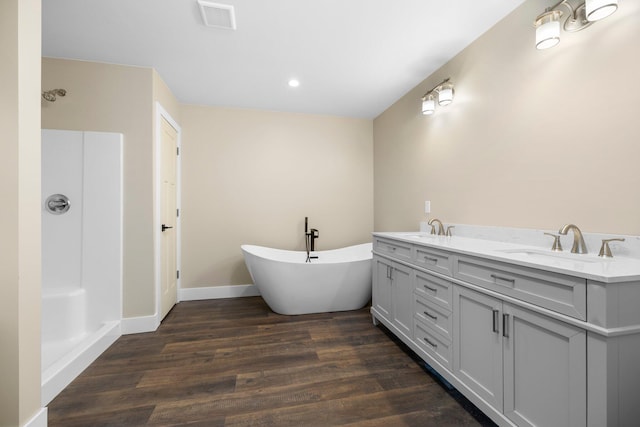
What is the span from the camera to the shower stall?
7.32 ft

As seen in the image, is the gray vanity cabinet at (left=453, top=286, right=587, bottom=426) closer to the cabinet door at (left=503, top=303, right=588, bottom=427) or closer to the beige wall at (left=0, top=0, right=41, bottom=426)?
the cabinet door at (left=503, top=303, right=588, bottom=427)

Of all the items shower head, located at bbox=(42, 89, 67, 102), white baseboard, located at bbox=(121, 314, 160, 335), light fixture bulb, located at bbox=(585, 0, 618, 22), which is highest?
shower head, located at bbox=(42, 89, 67, 102)

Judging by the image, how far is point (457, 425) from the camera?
1.37m

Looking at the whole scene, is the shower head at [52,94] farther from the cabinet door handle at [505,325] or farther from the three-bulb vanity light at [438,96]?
the cabinet door handle at [505,325]

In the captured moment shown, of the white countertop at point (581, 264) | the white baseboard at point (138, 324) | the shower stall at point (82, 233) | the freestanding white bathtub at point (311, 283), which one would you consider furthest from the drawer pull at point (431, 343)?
the shower stall at point (82, 233)

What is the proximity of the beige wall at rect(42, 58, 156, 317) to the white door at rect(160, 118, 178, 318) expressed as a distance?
9.1 inches

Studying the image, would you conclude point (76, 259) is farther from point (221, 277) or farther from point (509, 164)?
point (509, 164)

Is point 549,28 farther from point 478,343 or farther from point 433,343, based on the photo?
point 433,343

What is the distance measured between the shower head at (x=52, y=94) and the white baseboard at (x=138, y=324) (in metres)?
1.97

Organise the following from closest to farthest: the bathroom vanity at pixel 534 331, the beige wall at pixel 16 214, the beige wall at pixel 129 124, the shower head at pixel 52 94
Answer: the bathroom vanity at pixel 534 331 < the beige wall at pixel 16 214 < the shower head at pixel 52 94 < the beige wall at pixel 129 124

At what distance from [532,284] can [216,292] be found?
3.23 meters

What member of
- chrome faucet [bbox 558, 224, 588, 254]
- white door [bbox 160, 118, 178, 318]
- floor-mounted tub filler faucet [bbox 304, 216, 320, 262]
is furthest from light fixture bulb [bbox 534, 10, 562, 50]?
white door [bbox 160, 118, 178, 318]

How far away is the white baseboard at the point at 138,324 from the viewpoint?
242cm

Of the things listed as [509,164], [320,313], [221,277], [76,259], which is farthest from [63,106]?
[509,164]
